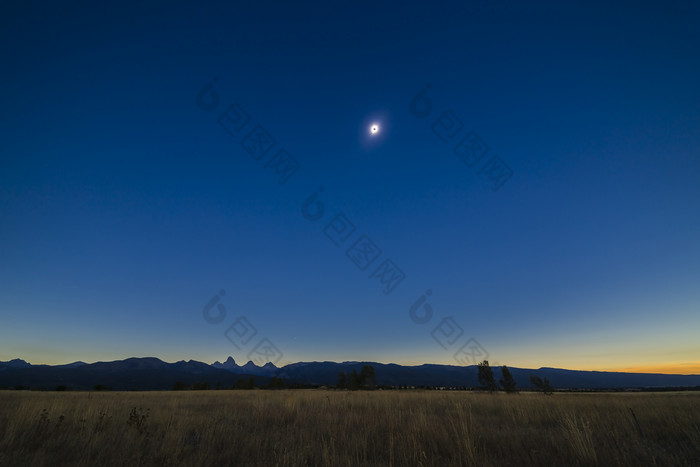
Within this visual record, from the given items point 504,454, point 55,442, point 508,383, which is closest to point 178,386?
point 508,383

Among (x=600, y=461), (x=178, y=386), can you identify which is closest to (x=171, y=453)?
(x=600, y=461)

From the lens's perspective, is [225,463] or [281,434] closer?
[225,463]

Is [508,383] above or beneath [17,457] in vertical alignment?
beneath

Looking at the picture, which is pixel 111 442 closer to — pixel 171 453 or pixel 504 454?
pixel 171 453

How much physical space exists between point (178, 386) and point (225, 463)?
301 ft

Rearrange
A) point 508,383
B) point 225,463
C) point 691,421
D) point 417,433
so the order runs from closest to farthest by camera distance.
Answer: point 225,463 < point 417,433 < point 691,421 < point 508,383

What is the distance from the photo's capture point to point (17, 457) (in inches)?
173

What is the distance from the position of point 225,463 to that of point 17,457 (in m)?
3.30

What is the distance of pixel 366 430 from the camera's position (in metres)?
6.43

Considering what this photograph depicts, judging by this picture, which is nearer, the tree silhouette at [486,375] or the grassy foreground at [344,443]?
the grassy foreground at [344,443]

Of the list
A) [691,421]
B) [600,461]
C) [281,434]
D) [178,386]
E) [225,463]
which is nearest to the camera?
[600,461]

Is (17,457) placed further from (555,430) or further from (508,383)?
(508,383)

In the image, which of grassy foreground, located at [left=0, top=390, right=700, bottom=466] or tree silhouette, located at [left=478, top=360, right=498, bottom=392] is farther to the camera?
tree silhouette, located at [left=478, top=360, right=498, bottom=392]

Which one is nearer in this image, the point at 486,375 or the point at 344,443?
the point at 344,443
